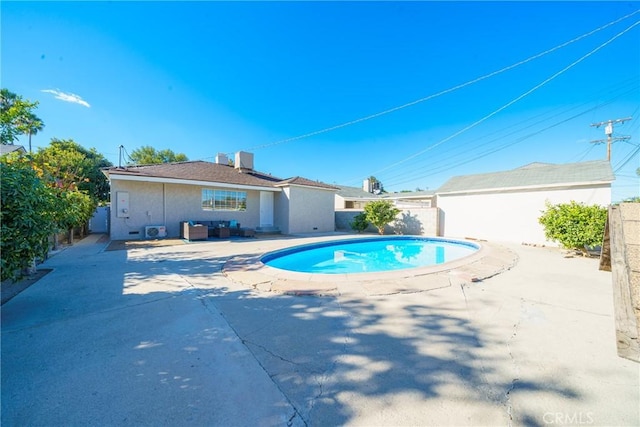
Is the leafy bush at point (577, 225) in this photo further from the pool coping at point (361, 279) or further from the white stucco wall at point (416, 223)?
the white stucco wall at point (416, 223)

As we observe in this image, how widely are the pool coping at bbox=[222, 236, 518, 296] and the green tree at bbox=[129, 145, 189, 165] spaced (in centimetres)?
3148

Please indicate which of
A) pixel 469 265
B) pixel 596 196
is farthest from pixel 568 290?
pixel 596 196

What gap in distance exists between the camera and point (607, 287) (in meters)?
4.66

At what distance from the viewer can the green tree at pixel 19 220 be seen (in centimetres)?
304

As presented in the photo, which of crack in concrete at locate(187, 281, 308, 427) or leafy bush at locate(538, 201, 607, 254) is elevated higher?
leafy bush at locate(538, 201, 607, 254)

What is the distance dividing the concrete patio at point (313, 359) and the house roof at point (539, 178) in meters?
8.88

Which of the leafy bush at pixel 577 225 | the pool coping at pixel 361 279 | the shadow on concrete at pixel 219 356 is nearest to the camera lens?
the shadow on concrete at pixel 219 356

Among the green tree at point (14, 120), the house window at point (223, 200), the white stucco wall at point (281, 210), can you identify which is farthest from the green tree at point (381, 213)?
the green tree at point (14, 120)

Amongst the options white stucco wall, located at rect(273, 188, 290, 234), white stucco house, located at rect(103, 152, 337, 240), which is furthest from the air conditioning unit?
white stucco wall, located at rect(273, 188, 290, 234)

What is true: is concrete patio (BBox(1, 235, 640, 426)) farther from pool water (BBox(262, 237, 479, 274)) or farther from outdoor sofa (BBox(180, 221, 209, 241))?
outdoor sofa (BBox(180, 221, 209, 241))

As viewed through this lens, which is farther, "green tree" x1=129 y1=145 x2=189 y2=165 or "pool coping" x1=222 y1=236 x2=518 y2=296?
"green tree" x1=129 y1=145 x2=189 y2=165

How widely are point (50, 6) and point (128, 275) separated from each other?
8.40 meters

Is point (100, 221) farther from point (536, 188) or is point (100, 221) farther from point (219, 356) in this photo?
point (536, 188)

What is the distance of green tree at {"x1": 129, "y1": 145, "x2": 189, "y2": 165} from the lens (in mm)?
30531
